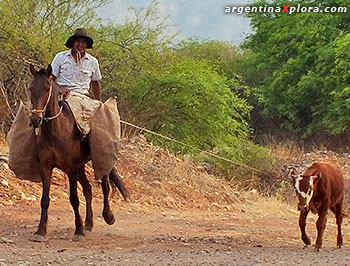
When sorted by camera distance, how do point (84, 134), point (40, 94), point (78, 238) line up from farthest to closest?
point (84, 134)
point (78, 238)
point (40, 94)

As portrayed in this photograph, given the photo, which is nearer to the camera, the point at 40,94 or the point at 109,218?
the point at 40,94

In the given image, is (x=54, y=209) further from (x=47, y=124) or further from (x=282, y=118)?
(x=282, y=118)

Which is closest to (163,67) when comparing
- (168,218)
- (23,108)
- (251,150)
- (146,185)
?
(251,150)

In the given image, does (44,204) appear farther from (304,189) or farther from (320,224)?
(320,224)

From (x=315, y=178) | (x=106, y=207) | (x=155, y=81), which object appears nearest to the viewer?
(x=315, y=178)

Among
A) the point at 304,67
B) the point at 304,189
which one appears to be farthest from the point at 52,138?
the point at 304,67

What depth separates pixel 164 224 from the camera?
1199cm

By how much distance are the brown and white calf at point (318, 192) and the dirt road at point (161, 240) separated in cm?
34

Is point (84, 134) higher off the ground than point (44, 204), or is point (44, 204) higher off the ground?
point (84, 134)

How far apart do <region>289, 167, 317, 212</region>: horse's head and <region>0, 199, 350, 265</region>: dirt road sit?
631 millimetres

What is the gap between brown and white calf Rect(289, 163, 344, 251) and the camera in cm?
933

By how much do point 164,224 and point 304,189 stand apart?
341cm

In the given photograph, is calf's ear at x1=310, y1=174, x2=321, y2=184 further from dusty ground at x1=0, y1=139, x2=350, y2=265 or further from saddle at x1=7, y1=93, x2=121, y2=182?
saddle at x1=7, y1=93, x2=121, y2=182

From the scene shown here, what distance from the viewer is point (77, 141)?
927 centimetres
